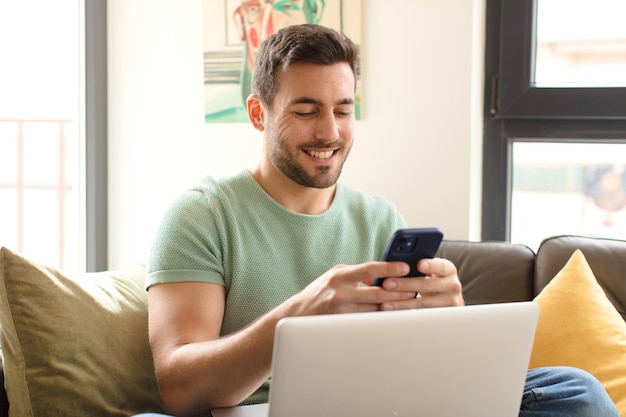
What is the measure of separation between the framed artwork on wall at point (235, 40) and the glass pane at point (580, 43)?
757 millimetres

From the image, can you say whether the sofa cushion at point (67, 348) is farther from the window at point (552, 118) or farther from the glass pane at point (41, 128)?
the window at point (552, 118)

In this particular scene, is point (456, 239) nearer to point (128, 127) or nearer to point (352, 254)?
point (352, 254)

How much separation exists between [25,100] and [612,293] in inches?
90.1

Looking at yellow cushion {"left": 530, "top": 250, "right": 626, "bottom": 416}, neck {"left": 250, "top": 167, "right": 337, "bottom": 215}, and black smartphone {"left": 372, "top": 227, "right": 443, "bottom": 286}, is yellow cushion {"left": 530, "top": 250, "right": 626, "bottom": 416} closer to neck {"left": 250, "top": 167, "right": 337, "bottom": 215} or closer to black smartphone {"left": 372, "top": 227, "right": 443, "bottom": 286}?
neck {"left": 250, "top": 167, "right": 337, "bottom": 215}

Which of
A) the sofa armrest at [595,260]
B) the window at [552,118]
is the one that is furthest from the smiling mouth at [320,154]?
the window at [552,118]

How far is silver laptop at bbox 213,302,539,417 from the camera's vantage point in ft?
3.46

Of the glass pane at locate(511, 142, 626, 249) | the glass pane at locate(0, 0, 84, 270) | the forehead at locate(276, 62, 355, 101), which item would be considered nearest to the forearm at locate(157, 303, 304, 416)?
the forehead at locate(276, 62, 355, 101)

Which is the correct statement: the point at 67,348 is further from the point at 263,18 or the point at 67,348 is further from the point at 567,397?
the point at 263,18

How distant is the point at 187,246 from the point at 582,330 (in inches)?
38.5

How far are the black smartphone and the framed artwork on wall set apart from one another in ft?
4.99

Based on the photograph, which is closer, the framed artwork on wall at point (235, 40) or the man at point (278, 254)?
the man at point (278, 254)

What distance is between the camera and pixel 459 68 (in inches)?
98.1

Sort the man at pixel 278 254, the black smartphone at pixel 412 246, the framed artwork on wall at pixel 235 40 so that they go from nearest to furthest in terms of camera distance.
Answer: the black smartphone at pixel 412 246, the man at pixel 278 254, the framed artwork on wall at pixel 235 40

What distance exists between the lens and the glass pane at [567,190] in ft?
8.66
